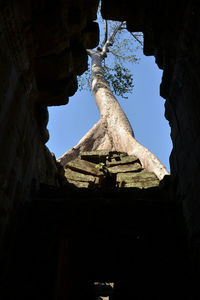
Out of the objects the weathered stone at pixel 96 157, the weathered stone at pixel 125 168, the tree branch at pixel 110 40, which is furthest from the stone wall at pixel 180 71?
the tree branch at pixel 110 40

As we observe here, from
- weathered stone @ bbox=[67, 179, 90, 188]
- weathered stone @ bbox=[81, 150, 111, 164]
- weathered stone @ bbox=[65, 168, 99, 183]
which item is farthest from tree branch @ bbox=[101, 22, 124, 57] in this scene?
weathered stone @ bbox=[67, 179, 90, 188]

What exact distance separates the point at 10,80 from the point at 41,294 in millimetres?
1952

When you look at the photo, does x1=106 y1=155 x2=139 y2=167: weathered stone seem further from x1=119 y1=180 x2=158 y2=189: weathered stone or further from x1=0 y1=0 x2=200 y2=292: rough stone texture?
x1=0 y1=0 x2=200 y2=292: rough stone texture

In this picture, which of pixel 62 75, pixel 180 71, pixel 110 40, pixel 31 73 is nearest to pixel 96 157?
pixel 62 75

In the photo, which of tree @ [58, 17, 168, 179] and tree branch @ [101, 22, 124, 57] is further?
tree branch @ [101, 22, 124, 57]

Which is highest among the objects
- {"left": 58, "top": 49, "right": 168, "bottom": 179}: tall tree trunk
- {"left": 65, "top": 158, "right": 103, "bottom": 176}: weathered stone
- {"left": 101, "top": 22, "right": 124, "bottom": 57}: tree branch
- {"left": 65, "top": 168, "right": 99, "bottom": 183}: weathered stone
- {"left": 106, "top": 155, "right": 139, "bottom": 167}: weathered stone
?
{"left": 101, "top": 22, "right": 124, "bottom": 57}: tree branch

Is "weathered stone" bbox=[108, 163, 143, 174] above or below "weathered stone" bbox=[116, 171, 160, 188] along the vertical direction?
above

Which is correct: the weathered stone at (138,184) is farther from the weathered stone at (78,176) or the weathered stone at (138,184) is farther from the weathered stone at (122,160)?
the weathered stone at (122,160)

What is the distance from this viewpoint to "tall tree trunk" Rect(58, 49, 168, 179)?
7.38 meters

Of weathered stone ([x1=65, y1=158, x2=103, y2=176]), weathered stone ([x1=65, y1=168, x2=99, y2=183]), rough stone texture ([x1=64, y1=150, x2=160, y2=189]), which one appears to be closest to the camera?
rough stone texture ([x1=64, y1=150, x2=160, y2=189])

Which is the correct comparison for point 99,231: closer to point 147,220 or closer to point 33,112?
point 147,220

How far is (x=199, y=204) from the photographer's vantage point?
1.98 meters

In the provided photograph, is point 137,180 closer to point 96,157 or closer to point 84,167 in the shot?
point 84,167

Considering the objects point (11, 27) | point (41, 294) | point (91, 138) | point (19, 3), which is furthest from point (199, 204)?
point (91, 138)
